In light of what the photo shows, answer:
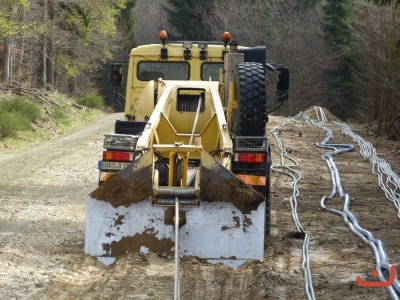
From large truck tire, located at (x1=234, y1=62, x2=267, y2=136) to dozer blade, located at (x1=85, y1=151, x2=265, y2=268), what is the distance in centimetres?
166

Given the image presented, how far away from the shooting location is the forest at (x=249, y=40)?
103 feet

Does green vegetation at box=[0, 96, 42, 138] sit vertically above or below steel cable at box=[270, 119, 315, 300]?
above

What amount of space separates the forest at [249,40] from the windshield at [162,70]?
45.4 feet

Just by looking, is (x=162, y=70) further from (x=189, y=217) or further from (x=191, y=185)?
(x=189, y=217)

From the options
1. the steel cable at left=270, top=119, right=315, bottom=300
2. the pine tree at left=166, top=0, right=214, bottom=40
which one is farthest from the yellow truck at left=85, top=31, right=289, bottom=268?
the pine tree at left=166, top=0, right=214, bottom=40

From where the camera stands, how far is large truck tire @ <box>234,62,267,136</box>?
967 cm

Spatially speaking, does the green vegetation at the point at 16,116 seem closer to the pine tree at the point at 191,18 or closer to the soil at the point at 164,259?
the soil at the point at 164,259

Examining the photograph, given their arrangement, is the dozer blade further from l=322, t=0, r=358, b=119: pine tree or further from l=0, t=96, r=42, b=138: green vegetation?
l=322, t=0, r=358, b=119: pine tree

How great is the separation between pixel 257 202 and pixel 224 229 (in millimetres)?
396

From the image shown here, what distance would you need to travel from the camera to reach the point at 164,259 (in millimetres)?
8156

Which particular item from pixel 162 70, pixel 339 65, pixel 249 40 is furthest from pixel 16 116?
pixel 249 40

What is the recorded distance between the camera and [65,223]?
35.1 ft

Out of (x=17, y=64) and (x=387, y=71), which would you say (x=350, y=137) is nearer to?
(x=387, y=71)

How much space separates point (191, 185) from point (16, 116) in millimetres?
17905
